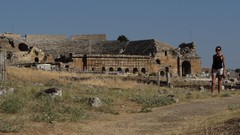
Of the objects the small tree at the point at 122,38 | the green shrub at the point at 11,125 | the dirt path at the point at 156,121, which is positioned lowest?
the dirt path at the point at 156,121

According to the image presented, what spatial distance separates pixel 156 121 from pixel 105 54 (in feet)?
188

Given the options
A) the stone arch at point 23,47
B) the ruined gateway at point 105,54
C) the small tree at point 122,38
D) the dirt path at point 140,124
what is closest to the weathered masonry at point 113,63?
the ruined gateway at point 105,54

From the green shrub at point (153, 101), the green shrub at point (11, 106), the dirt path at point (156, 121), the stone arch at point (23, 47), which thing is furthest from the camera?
the stone arch at point (23, 47)

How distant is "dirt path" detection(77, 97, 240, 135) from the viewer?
35.3 feet

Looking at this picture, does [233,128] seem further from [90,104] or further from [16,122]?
[90,104]

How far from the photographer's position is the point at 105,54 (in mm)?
69750

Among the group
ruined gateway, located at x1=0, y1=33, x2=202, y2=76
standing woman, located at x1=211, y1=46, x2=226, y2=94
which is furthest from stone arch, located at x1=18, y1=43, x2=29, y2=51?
standing woman, located at x1=211, y1=46, x2=226, y2=94

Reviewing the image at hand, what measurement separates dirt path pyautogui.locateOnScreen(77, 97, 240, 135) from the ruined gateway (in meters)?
46.0

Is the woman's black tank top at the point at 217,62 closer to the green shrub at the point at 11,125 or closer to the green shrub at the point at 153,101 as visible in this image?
the green shrub at the point at 153,101

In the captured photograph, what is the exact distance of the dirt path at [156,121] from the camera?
10.8 m

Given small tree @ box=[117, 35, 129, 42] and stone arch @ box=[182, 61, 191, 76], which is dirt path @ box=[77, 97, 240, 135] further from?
small tree @ box=[117, 35, 129, 42]

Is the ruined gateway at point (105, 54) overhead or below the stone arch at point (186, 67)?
overhead

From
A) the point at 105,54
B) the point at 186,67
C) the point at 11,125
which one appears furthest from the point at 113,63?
the point at 11,125

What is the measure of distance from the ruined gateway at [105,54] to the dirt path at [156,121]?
4597cm
